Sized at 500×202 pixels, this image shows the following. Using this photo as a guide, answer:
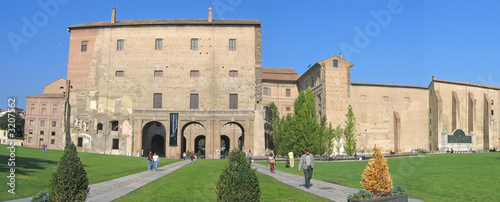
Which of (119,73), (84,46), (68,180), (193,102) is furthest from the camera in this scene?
(84,46)

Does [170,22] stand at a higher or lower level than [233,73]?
higher

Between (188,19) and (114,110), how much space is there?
48.1 feet

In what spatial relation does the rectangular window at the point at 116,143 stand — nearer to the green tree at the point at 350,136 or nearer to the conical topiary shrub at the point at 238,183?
the green tree at the point at 350,136

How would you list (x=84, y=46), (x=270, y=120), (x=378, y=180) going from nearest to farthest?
(x=378, y=180), (x=84, y=46), (x=270, y=120)

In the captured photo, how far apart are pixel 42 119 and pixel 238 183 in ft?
268

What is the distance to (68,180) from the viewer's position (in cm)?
960

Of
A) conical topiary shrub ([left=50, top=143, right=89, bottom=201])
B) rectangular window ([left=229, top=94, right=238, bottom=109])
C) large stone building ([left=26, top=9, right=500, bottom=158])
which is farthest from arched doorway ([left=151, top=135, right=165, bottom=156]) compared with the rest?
conical topiary shrub ([left=50, top=143, right=89, bottom=201])

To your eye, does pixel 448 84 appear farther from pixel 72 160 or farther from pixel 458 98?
pixel 72 160

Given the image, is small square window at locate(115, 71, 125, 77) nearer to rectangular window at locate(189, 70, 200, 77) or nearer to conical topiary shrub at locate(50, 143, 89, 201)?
rectangular window at locate(189, 70, 200, 77)

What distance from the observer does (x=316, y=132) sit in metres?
44.1

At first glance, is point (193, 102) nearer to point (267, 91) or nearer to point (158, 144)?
point (158, 144)

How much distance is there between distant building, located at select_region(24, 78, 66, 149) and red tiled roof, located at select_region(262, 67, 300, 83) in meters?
40.4

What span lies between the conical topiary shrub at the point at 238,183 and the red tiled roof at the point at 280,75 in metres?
64.0

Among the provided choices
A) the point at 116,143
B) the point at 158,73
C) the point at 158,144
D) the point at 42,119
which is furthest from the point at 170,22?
the point at 42,119
